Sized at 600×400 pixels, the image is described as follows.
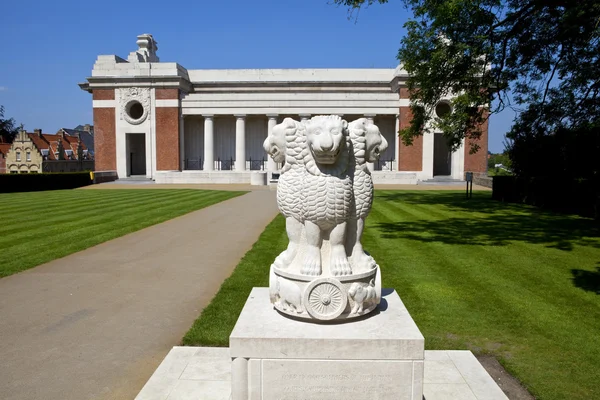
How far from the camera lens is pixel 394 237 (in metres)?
11.8

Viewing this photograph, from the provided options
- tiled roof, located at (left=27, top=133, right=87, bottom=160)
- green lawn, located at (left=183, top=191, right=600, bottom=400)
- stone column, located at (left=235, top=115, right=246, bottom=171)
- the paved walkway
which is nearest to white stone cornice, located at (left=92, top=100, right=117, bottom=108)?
stone column, located at (left=235, top=115, right=246, bottom=171)

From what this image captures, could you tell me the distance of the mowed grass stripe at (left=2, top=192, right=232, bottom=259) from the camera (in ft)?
35.7

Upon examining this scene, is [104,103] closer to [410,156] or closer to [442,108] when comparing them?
[410,156]

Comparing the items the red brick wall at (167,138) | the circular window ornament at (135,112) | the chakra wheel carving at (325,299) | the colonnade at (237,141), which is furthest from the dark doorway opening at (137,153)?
the chakra wheel carving at (325,299)

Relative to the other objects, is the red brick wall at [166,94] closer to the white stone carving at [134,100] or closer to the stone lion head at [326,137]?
the white stone carving at [134,100]

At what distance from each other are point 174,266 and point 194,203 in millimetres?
11830

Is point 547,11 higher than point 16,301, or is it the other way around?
point 547,11

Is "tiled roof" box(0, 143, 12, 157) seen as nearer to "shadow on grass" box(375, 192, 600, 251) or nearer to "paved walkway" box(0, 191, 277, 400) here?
"paved walkway" box(0, 191, 277, 400)

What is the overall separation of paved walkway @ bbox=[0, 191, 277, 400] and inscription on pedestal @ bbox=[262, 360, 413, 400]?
163 cm

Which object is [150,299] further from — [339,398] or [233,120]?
[233,120]

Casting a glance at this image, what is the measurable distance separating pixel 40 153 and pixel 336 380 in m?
62.6

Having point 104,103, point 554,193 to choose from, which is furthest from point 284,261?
point 104,103

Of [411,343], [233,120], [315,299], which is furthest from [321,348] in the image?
[233,120]

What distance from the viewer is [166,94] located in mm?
39969
